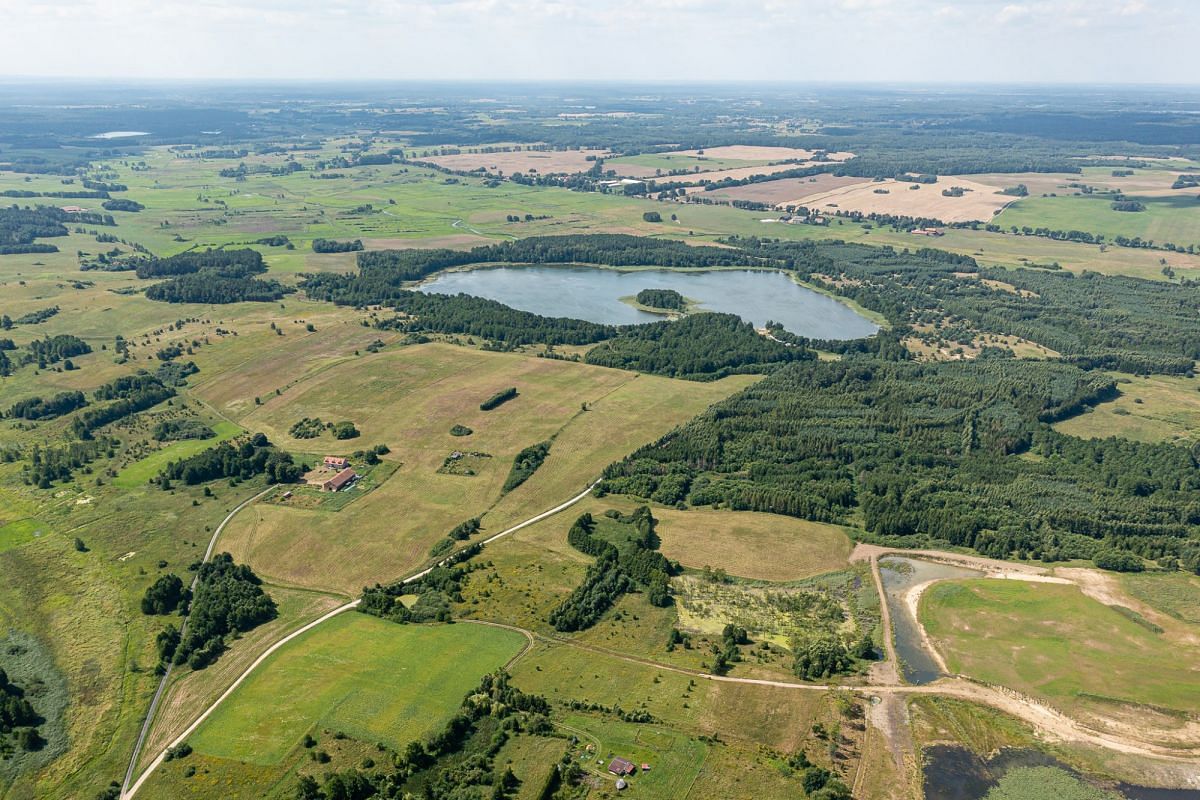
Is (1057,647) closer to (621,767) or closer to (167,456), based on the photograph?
(621,767)

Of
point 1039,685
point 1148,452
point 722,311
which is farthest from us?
point 722,311

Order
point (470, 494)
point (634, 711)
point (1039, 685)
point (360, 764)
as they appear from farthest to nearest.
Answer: point (470, 494) → point (1039, 685) → point (634, 711) → point (360, 764)

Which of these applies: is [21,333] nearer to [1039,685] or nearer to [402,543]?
[402,543]

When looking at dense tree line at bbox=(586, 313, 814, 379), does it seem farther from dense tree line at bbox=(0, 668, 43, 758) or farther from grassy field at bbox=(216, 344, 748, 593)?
dense tree line at bbox=(0, 668, 43, 758)

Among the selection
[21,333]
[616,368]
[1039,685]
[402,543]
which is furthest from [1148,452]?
[21,333]

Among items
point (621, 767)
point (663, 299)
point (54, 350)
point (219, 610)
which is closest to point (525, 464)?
point (219, 610)

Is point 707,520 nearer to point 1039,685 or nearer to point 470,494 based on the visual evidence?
point 470,494

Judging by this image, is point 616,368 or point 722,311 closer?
point 616,368

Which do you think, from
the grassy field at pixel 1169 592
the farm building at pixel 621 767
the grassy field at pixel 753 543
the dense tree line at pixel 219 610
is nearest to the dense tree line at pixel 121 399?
the dense tree line at pixel 219 610
